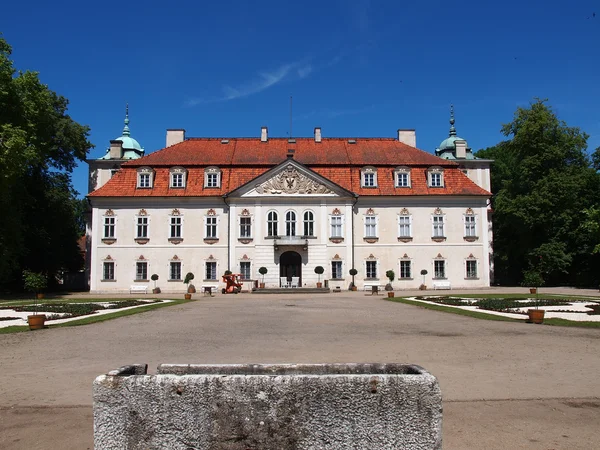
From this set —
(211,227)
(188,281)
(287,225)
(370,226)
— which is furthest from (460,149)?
(188,281)

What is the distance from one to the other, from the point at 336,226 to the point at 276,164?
716cm

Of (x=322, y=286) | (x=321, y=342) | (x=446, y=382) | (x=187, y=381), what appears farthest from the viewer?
(x=322, y=286)

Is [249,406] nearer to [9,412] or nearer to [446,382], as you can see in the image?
[9,412]

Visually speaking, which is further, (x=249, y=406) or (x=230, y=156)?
(x=230, y=156)

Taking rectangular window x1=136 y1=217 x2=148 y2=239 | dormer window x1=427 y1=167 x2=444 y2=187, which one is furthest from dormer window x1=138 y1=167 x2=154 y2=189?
dormer window x1=427 y1=167 x2=444 y2=187

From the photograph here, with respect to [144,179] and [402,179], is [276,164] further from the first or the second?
[144,179]

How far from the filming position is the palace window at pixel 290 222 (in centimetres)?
4150

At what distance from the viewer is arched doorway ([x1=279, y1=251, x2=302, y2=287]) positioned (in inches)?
1634

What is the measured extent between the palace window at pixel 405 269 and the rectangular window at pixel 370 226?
10.8ft

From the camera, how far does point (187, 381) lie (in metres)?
3.36

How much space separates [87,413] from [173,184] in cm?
3725

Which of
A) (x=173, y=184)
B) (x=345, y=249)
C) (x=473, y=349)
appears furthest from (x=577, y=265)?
(x=473, y=349)

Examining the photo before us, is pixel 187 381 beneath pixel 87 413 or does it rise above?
above

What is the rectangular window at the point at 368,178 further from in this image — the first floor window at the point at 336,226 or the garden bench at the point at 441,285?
the garden bench at the point at 441,285
